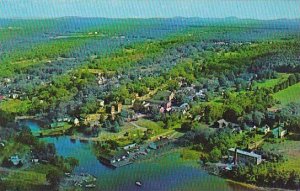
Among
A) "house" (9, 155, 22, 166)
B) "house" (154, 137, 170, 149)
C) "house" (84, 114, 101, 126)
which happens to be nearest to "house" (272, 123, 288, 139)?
"house" (154, 137, 170, 149)

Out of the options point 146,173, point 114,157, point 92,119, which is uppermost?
point 92,119

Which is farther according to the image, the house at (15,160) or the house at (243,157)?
the house at (15,160)

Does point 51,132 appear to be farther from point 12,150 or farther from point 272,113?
point 272,113

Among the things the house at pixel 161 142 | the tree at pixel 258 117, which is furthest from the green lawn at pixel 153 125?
the tree at pixel 258 117

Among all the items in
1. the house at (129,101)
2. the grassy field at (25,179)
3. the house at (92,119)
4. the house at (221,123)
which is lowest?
the grassy field at (25,179)

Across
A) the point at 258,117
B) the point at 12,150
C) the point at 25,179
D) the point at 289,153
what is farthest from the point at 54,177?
the point at 289,153

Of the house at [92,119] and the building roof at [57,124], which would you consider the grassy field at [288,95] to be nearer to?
the house at [92,119]

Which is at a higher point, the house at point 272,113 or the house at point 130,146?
the house at point 272,113
